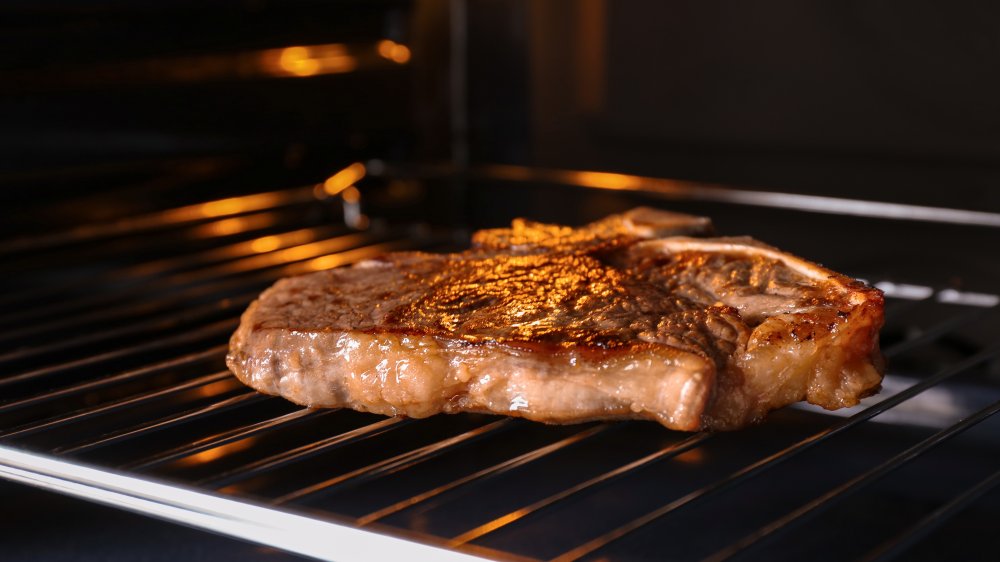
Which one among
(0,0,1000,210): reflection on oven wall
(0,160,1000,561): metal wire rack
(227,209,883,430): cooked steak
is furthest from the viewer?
(0,0,1000,210): reflection on oven wall

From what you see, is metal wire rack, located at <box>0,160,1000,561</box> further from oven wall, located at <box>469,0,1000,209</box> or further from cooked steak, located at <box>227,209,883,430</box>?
oven wall, located at <box>469,0,1000,209</box>

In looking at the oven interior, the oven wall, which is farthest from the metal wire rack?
the oven wall

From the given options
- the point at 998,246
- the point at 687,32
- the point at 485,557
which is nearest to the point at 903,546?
the point at 485,557

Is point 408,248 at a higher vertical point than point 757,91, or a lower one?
lower

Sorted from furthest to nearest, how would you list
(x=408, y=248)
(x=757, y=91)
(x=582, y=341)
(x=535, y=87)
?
(x=535, y=87)
(x=757, y=91)
(x=408, y=248)
(x=582, y=341)

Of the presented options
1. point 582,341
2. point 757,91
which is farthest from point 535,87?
point 582,341

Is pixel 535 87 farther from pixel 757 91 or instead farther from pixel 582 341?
pixel 582 341
